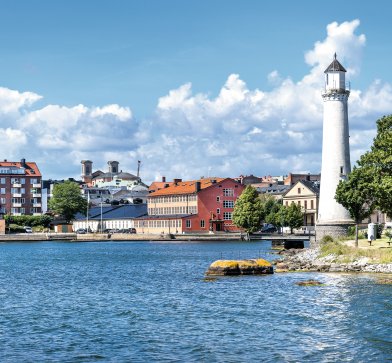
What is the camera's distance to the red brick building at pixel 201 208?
14512 cm

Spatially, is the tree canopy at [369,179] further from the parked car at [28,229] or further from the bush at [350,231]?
the parked car at [28,229]

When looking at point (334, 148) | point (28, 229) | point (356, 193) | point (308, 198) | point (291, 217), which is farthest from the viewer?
point (28, 229)

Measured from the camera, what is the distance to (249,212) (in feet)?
432

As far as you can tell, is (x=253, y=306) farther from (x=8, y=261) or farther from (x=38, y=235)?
(x=38, y=235)

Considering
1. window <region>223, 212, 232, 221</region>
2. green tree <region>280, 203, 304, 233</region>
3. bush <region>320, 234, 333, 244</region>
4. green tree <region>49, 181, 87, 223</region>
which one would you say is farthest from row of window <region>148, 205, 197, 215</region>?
bush <region>320, 234, 333, 244</region>

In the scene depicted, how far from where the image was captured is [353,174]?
72.2m

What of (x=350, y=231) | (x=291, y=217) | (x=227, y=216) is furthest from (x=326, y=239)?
(x=227, y=216)

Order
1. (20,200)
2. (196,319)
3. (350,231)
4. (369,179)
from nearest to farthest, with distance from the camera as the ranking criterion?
(196,319), (369,179), (350,231), (20,200)

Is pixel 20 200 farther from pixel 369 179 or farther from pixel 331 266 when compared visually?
pixel 331 266

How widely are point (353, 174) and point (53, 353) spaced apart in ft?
157

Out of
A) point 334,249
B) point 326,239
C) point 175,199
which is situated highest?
point 175,199

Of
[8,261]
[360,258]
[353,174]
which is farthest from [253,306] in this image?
[8,261]

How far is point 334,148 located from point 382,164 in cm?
1236

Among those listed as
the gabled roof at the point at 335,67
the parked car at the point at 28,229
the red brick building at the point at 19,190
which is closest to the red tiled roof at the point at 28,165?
the red brick building at the point at 19,190
